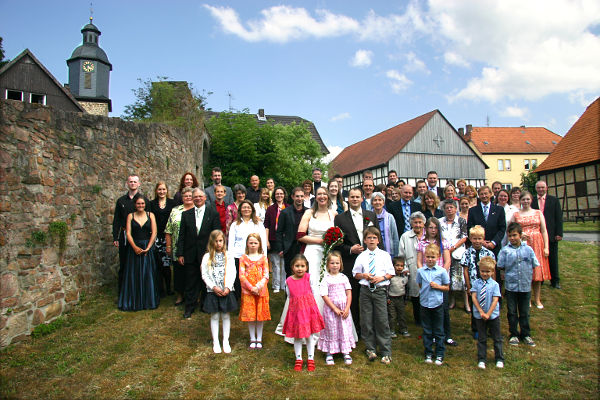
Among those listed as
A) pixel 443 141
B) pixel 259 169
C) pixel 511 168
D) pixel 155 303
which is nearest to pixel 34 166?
pixel 155 303

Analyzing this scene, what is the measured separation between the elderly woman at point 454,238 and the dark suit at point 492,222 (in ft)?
1.79

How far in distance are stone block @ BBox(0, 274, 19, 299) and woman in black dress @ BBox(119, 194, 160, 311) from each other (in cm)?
149

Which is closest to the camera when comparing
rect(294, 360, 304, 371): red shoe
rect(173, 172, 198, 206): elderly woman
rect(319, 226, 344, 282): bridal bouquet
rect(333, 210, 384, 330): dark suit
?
rect(294, 360, 304, 371): red shoe

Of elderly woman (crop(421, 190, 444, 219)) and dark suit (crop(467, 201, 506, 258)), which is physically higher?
elderly woman (crop(421, 190, 444, 219))

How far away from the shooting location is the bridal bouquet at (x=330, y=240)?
185 inches

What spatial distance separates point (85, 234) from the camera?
6.24 meters

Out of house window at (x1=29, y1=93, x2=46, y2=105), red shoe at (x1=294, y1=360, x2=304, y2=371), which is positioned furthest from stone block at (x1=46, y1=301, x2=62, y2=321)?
house window at (x1=29, y1=93, x2=46, y2=105)

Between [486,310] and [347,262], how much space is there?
1.62 meters

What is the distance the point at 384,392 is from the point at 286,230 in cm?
271

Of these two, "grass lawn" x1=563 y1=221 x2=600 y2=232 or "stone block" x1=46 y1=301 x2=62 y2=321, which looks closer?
"stone block" x1=46 y1=301 x2=62 y2=321

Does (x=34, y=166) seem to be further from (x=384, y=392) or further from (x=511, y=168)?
(x=511, y=168)

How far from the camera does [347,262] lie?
191 inches

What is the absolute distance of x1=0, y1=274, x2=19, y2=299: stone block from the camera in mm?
4512

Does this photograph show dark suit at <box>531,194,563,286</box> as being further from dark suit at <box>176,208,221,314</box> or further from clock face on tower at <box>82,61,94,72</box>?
clock face on tower at <box>82,61,94,72</box>
